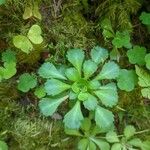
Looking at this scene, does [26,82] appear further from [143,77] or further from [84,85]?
[143,77]

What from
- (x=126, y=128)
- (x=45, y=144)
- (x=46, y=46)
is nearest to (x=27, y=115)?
(x=45, y=144)

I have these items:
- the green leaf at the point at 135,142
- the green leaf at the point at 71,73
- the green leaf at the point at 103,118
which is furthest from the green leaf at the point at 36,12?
the green leaf at the point at 135,142

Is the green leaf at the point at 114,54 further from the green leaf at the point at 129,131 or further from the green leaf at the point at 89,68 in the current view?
the green leaf at the point at 129,131

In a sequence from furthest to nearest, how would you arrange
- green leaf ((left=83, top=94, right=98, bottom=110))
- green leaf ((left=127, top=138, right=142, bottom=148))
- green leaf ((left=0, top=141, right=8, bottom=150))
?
green leaf ((left=127, top=138, right=142, bottom=148)), green leaf ((left=0, top=141, right=8, bottom=150)), green leaf ((left=83, top=94, right=98, bottom=110))

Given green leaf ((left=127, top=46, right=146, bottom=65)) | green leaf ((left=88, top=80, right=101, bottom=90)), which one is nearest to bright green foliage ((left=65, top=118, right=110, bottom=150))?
green leaf ((left=88, top=80, right=101, bottom=90))

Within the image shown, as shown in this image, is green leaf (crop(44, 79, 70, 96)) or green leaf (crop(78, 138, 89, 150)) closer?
green leaf (crop(44, 79, 70, 96))

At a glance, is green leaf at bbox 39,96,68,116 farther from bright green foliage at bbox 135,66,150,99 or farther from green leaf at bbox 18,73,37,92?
bright green foliage at bbox 135,66,150,99
